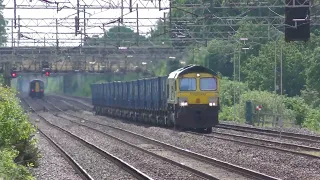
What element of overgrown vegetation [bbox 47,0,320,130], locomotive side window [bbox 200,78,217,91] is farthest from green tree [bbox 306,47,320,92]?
locomotive side window [bbox 200,78,217,91]

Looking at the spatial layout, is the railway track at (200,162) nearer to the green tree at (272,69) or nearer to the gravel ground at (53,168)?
the gravel ground at (53,168)

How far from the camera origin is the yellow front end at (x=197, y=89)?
115 feet

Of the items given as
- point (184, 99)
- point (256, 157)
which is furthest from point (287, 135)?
point (256, 157)

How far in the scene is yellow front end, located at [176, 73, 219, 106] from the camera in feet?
115

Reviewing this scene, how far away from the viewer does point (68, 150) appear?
2814cm

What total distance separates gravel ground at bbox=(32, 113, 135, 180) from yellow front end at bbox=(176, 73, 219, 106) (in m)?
5.27

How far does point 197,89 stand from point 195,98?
44 centimetres

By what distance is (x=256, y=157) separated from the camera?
23.1 m

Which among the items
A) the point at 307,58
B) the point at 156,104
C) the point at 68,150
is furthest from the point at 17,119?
the point at 307,58

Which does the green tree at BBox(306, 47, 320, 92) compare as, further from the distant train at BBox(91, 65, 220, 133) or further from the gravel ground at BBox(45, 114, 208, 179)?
the gravel ground at BBox(45, 114, 208, 179)

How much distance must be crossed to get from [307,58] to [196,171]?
43.8 metres

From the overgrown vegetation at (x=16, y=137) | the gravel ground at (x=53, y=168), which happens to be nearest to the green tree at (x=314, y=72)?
the gravel ground at (x=53, y=168)

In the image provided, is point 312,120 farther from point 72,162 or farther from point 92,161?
point 72,162

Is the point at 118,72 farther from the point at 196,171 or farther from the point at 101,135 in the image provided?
the point at 196,171
